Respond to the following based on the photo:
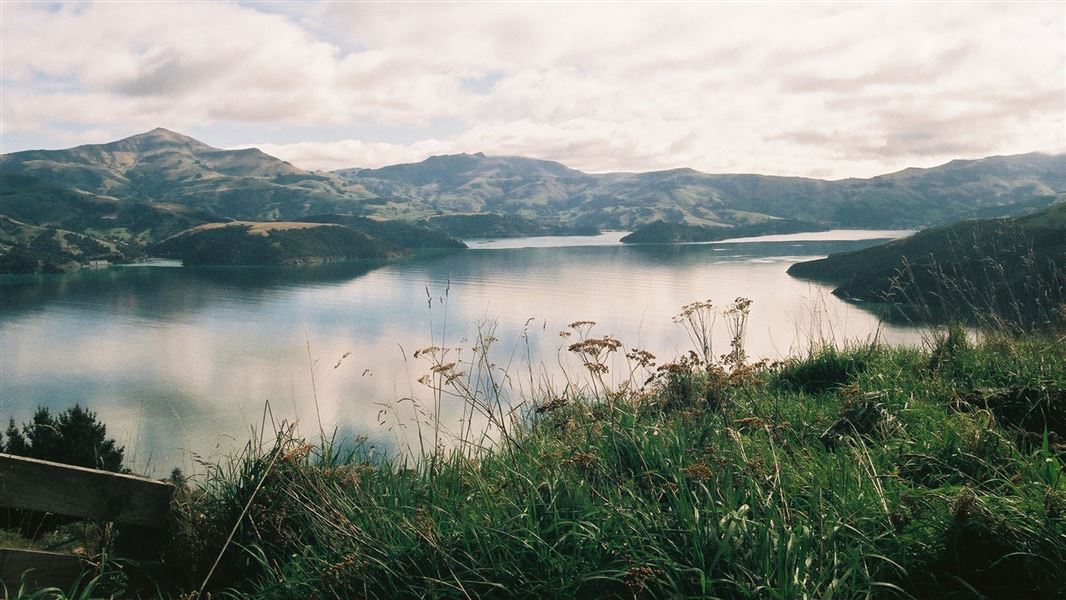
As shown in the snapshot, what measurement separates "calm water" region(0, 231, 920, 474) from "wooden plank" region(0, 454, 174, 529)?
83cm

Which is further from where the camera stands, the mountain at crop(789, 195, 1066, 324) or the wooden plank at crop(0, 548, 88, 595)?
the mountain at crop(789, 195, 1066, 324)

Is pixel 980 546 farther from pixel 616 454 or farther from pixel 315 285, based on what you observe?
pixel 315 285

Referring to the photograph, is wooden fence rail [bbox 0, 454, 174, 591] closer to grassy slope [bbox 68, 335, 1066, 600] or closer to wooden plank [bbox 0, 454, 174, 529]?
wooden plank [bbox 0, 454, 174, 529]

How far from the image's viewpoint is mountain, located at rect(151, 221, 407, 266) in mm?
176625

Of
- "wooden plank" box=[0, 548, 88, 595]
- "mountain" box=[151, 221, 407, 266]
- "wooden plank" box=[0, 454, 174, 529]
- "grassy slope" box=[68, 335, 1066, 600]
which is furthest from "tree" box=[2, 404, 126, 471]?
"mountain" box=[151, 221, 407, 266]

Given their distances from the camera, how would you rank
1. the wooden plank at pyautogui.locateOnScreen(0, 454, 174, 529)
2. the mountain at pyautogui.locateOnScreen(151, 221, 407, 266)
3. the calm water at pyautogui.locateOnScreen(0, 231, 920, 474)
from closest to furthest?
the wooden plank at pyautogui.locateOnScreen(0, 454, 174, 529)
the calm water at pyautogui.locateOnScreen(0, 231, 920, 474)
the mountain at pyautogui.locateOnScreen(151, 221, 407, 266)

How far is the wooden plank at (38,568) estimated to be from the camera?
4.06 metres

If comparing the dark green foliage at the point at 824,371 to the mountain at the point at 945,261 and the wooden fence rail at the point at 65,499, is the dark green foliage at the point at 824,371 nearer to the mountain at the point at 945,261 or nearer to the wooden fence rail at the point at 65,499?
the wooden fence rail at the point at 65,499

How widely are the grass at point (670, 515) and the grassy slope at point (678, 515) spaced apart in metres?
0.02

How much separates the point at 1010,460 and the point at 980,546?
103 cm

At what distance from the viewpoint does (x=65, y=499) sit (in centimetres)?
419

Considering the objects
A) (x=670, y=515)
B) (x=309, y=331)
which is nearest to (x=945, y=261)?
(x=309, y=331)

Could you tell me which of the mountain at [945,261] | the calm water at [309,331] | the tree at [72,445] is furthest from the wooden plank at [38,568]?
the mountain at [945,261]

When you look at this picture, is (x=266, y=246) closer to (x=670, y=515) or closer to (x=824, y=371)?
(x=824, y=371)
